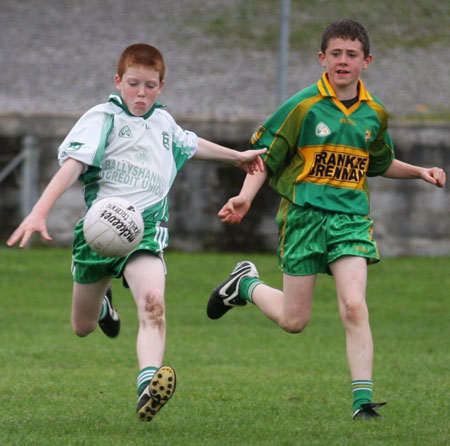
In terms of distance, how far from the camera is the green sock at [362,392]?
575 centimetres

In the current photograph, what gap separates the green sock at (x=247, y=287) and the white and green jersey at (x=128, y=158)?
1.19 metres

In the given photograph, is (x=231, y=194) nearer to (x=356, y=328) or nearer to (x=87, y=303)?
(x=87, y=303)

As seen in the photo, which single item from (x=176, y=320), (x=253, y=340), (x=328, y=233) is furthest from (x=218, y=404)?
(x=176, y=320)

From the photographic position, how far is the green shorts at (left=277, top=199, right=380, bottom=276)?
6.02 metres

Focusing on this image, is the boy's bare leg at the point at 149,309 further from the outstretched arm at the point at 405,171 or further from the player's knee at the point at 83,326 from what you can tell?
the outstretched arm at the point at 405,171

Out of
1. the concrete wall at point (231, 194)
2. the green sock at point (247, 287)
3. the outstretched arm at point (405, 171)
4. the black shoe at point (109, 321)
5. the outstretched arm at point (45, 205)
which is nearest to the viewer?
the outstretched arm at point (45, 205)

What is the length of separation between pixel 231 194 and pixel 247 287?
7.67 m

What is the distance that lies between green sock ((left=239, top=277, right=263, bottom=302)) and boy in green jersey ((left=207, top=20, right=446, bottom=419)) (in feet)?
2.02

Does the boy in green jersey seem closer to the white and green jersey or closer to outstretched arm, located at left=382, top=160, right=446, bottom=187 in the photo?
outstretched arm, located at left=382, top=160, right=446, bottom=187

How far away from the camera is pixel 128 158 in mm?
5891

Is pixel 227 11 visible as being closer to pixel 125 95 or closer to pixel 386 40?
pixel 386 40

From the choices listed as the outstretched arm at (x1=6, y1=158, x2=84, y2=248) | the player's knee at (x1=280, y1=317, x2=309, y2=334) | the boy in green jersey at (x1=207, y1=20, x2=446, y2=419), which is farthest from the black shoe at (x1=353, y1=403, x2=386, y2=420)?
the outstretched arm at (x1=6, y1=158, x2=84, y2=248)

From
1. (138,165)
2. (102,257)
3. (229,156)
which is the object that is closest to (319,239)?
(229,156)

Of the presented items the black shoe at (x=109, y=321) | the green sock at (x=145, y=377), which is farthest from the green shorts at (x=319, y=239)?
the black shoe at (x=109, y=321)
